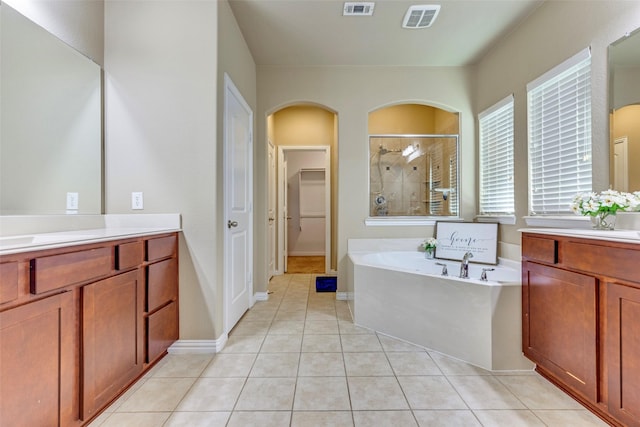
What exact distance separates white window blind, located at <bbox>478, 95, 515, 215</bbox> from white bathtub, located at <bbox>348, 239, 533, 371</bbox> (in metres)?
0.68

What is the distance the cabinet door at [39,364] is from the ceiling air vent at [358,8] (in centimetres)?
259

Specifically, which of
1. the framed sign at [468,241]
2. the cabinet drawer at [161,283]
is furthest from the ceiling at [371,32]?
the cabinet drawer at [161,283]

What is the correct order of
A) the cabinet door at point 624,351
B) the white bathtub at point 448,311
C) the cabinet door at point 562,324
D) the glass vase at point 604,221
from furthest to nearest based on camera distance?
1. the white bathtub at point 448,311
2. the glass vase at point 604,221
3. the cabinet door at point 562,324
4. the cabinet door at point 624,351

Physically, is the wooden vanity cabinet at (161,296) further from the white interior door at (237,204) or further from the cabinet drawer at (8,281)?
the cabinet drawer at (8,281)

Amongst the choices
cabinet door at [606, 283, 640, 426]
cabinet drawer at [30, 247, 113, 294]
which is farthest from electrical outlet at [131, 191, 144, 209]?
cabinet door at [606, 283, 640, 426]

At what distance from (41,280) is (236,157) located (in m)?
1.66

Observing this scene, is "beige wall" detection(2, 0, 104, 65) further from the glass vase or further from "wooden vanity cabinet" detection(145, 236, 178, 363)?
the glass vase

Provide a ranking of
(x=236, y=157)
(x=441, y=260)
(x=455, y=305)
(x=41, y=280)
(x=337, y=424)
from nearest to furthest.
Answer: (x=41, y=280) < (x=337, y=424) < (x=455, y=305) < (x=236, y=157) < (x=441, y=260)

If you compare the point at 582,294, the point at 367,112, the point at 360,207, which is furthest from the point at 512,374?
the point at 367,112

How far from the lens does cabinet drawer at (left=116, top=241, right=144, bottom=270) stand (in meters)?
1.48

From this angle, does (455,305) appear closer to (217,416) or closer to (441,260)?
(441,260)

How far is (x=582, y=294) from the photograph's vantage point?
55.6 inches

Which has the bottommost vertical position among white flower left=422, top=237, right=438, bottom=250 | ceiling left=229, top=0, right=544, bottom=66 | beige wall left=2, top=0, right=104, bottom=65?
white flower left=422, top=237, right=438, bottom=250

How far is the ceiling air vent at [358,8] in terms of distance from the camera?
228cm
